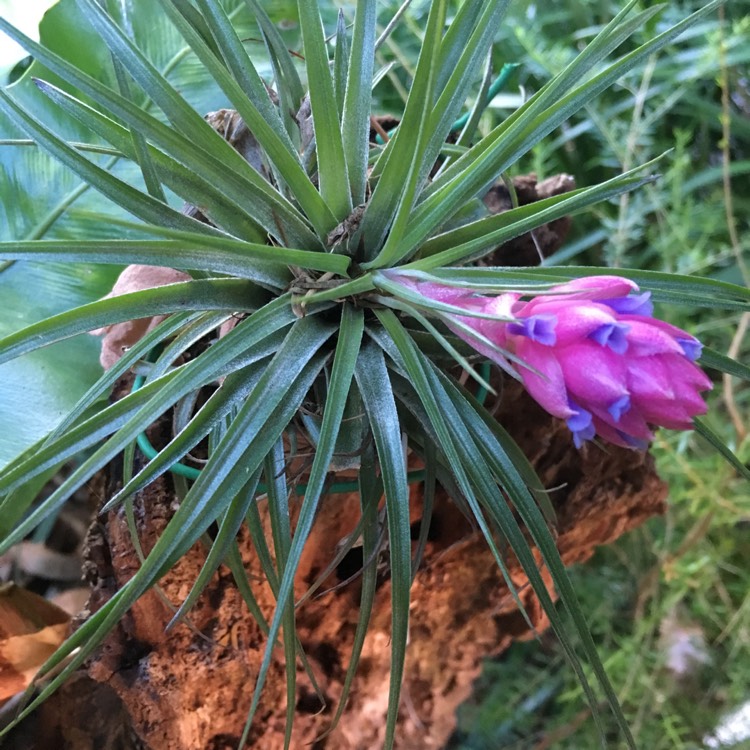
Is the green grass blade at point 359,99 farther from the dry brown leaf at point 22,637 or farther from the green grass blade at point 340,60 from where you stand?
the dry brown leaf at point 22,637

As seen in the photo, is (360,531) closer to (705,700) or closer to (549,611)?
(549,611)

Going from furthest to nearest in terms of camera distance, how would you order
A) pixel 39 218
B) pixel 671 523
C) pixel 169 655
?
pixel 671 523
pixel 39 218
pixel 169 655

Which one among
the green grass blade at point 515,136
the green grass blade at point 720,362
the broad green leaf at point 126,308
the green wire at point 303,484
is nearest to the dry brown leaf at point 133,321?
the green wire at point 303,484

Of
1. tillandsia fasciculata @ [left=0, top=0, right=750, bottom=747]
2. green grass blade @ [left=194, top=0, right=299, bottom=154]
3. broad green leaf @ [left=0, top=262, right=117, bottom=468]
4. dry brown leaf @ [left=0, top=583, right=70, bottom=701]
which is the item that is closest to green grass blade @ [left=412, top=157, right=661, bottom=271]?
tillandsia fasciculata @ [left=0, top=0, right=750, bottom=747]

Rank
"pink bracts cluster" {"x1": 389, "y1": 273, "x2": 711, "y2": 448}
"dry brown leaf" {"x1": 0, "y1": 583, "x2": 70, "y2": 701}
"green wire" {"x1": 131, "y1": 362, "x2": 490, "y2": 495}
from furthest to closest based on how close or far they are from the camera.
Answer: "dry brown leaf" {"x1": 0, "y1": 583, "x2": 70, "y2": 701} < "green wire" {"x1": 131, "y1": 362, "x2": 490, "y2": 495} < "pink bracts cluster" {"x1": 389, "y1": 273, "x2": 711, "y2": 448}

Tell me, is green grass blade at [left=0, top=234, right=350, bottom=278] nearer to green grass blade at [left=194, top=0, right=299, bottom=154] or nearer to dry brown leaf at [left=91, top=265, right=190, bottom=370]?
green grass blade at [left=194, top=0, right=299, bottom=154]

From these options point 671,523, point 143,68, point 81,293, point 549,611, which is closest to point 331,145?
point 143,68
